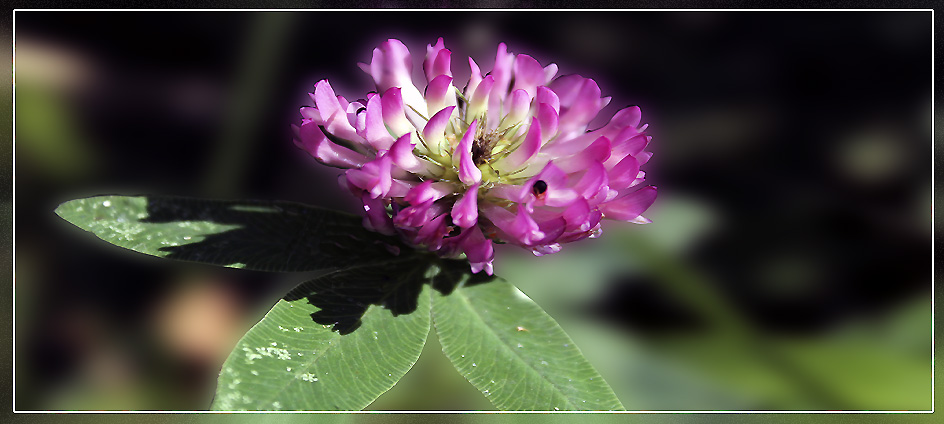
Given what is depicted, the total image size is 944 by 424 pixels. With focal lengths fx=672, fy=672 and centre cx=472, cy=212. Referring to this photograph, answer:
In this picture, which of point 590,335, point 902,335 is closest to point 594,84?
point 590,335

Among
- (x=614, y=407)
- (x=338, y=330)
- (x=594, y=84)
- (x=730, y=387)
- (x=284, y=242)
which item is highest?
(x=594, y=84)

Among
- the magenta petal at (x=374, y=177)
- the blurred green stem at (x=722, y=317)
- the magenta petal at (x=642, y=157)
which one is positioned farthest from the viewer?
the blurred green stem at (x=722, y=317)

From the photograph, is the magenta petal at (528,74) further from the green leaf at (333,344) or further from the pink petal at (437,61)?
the green leaf at (333,344)

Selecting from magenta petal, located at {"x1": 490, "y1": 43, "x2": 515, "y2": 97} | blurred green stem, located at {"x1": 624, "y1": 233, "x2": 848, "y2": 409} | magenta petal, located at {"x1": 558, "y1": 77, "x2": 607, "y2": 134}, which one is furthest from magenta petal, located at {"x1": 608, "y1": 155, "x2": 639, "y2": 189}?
blurred green stem, located at {"x1": 624, "y1": 233, "x2": 848, "y2": 409}

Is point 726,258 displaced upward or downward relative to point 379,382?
upward

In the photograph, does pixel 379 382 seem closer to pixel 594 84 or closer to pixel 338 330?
pixel 338 330

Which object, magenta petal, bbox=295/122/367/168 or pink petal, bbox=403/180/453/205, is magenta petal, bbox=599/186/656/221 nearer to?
pink petal, bbox=403/180/453/205

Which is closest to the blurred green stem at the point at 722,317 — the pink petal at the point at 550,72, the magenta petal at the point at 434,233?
the pink petal at the point at 550,72
